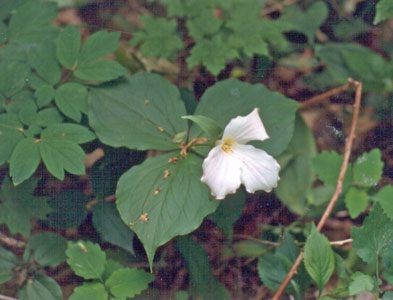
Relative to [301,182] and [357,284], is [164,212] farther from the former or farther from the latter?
[301,182]

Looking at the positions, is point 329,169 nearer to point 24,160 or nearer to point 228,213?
point 228,213

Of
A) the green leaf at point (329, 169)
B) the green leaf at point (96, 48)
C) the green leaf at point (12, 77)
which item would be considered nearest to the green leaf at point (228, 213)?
A: the green leaf at point (329, 169)

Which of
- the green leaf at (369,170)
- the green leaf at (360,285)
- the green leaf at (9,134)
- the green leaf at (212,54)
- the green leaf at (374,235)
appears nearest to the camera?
the green leaf at (360,285)

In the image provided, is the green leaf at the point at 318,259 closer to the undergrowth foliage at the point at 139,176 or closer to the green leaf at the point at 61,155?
the undergrowth foliage at the point at 139,176

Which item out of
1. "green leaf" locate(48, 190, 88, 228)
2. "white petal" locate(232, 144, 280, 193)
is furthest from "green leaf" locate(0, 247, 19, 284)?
"white petal" locate(232, 144, 280, 193)

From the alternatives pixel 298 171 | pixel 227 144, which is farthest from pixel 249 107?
pixel 298 171
